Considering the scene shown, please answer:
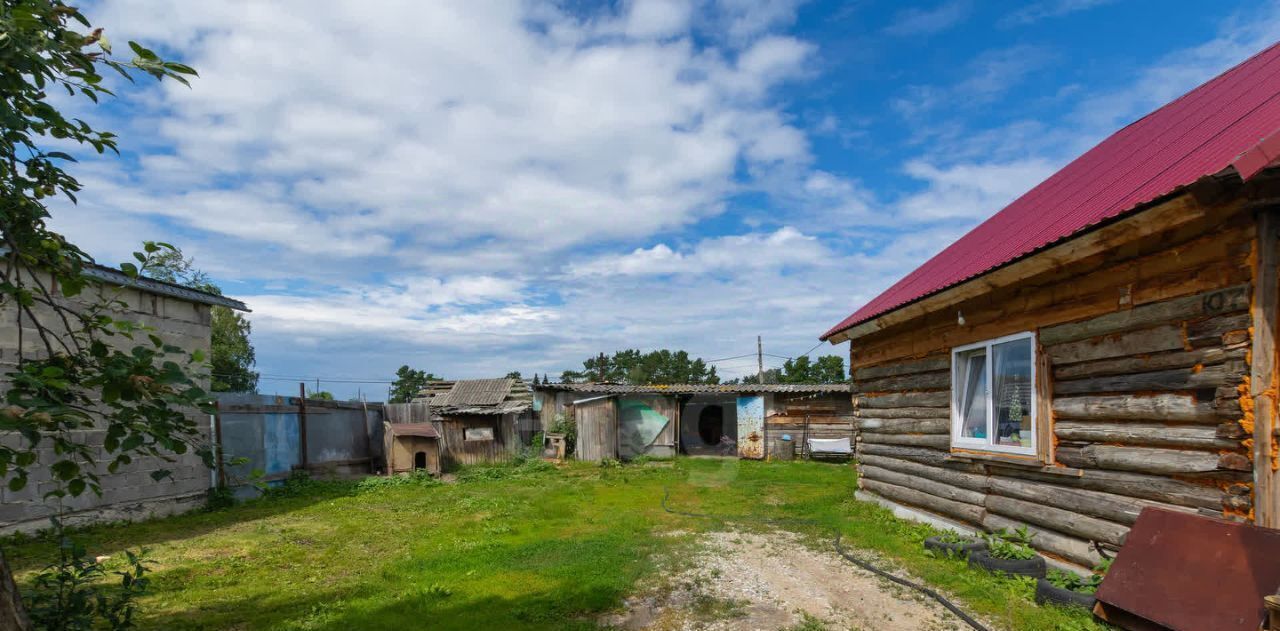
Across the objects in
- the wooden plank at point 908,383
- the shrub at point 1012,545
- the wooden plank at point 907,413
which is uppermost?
the wooden plank at point 908,383

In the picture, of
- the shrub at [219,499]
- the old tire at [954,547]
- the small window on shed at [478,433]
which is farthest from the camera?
the small window on shed at [478,433]

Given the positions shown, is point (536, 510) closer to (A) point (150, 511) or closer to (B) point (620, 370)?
(A) point (150, 511)

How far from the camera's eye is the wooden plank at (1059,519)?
215 inches

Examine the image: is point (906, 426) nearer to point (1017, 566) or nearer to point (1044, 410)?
point (1044, 410)

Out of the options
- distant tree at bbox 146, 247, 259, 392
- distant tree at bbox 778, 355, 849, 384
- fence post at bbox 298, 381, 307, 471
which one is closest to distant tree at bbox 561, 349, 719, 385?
distant tree at bbox 778, 355, 849, 384

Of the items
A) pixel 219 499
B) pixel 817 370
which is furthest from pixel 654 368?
pixel 219 499

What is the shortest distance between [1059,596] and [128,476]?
12422mm

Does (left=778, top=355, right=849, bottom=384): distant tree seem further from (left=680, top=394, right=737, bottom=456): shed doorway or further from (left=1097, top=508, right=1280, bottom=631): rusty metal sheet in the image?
(left=1097, top=508, right=1280, bottom=631): rusty metal sheet

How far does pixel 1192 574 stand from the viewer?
439 cm

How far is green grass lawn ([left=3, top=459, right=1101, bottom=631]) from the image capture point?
224 inches

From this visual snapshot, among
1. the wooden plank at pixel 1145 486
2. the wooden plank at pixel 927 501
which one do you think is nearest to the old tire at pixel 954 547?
the wooden plank at pixel 927 501

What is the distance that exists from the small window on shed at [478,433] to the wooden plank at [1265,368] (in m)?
16.8

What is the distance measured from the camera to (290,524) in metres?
10.1

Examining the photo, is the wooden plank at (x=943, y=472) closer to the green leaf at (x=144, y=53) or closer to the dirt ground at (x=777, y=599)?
the dirt ground at (x=777, y=599)
